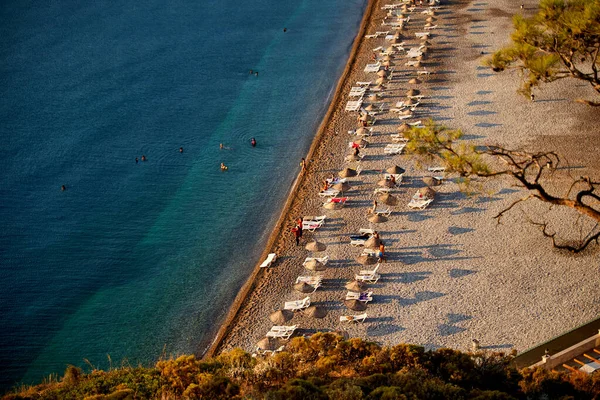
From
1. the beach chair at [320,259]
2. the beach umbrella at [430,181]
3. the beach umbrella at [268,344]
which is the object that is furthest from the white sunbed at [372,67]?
→ the beach umbrella at [268,344]

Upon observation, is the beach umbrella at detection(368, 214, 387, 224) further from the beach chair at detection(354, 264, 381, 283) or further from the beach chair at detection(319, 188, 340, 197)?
the beach chair at detection(354, 264, 381, 283)

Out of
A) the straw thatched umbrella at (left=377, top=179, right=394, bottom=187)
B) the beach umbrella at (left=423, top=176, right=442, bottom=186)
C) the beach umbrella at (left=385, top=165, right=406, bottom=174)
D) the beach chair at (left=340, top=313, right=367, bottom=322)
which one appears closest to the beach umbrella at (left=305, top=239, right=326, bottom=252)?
the beach chair at (left=340, top=313, right=367, bottom=322)

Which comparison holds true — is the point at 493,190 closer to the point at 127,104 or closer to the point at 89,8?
the point at 127,104

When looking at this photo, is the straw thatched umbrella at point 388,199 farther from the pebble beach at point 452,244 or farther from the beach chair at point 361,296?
the beach chair at point 361,296

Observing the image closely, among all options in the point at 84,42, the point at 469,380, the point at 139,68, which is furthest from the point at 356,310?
the point at 84,42

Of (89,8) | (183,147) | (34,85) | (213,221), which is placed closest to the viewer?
(213,221)
